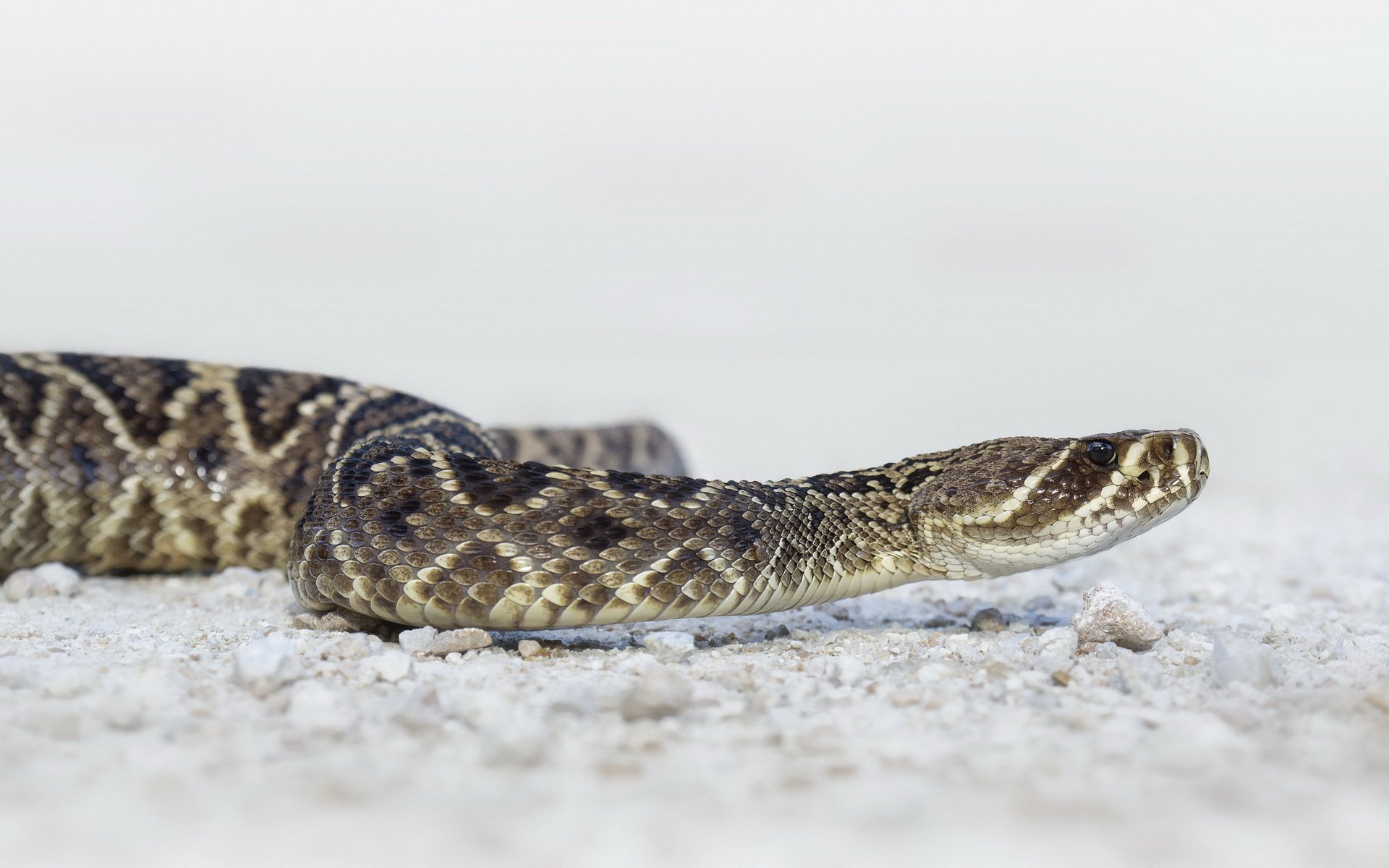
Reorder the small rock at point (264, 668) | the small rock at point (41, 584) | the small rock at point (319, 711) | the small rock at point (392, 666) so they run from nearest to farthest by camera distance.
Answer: the small rock at point (319, 711) → the small rock at point (264, 668) → the small rock at point (392, 666) → the small rock at point (41, 584)

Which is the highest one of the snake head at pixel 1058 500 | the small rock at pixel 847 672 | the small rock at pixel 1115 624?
the snake head at pixel 1058 500

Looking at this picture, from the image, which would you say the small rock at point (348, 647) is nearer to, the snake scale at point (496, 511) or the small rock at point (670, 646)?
the snake scale at point (496, 511)

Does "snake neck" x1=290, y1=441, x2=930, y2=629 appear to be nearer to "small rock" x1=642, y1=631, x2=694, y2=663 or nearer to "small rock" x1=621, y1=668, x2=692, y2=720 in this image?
"small rock" x1=642, y1=631, x2=694, y2=663

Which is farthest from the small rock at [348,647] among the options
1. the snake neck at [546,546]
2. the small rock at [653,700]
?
the small rock at [653,700]

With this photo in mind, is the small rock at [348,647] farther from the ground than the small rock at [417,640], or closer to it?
farther from the ground

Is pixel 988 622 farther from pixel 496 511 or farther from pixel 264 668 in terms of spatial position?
pixel 264 668

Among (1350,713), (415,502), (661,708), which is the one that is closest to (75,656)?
(415,502)

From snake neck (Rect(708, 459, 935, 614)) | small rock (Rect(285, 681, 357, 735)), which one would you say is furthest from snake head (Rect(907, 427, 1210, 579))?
small rock (Rect(285, 681, 357, 735))

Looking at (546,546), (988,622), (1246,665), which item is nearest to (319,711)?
(546,546)
